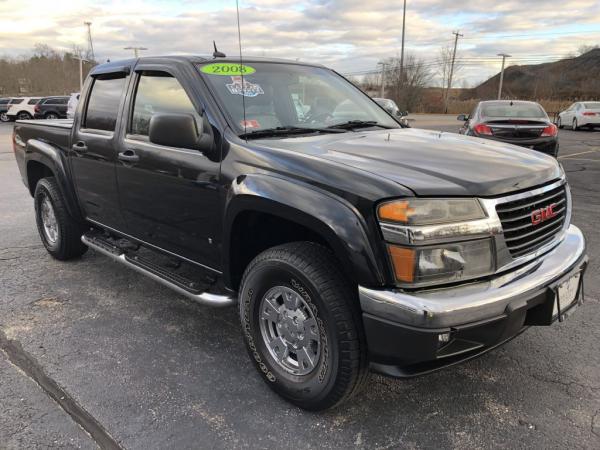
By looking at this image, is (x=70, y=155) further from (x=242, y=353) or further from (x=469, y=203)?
(x=469, y=203)

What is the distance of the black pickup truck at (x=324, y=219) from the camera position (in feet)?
7.07

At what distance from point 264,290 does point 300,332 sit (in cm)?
30

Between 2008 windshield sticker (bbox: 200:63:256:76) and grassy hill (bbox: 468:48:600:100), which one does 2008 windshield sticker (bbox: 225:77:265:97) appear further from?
grassy hill (bbox: 468:48:600:100)

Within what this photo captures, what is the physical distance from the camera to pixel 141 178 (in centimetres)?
350

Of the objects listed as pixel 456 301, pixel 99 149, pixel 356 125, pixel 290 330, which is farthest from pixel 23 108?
pixel 456 301

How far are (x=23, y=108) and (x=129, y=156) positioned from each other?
3278 cm

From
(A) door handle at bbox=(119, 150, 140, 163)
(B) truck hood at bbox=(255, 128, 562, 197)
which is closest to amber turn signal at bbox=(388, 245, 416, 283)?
(B) truck hood at bbox=(255, 128, 562, 197)

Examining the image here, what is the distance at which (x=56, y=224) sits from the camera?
16.0ft

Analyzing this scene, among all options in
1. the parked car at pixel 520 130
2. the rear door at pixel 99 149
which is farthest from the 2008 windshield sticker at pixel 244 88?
the parked car at pixel 520 130

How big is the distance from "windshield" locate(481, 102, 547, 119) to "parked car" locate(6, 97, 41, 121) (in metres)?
28.9

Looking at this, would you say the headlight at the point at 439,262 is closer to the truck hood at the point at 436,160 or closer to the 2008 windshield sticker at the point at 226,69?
the truck hood at the point at 436,160

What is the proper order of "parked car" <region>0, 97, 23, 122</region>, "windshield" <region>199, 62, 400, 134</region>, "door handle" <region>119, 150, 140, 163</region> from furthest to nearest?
"parked car" <region>0, 97, 23, 122</region> < "door handle" <region>119, 150, 140, 163</region> < "windshield" <region>199, 62, 400, 134</region>

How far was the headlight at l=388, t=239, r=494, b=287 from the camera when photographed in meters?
2.13

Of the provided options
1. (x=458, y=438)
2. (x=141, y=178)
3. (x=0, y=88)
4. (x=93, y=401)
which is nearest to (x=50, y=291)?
(x=141, y=178)
